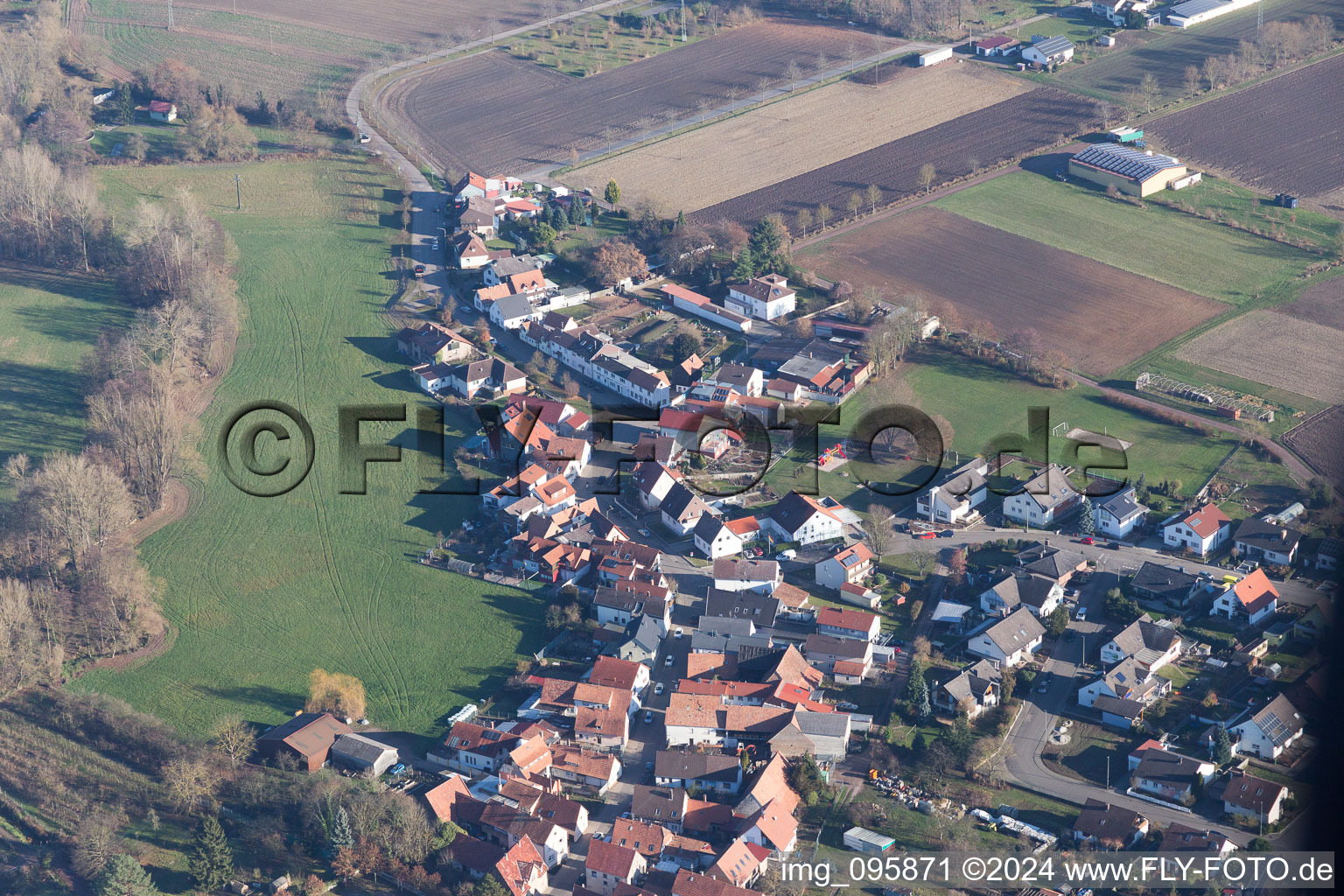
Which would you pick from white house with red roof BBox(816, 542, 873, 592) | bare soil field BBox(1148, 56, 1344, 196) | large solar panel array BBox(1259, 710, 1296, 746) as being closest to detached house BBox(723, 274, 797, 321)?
white house with red roof BBox(816, 542, 873, 592)

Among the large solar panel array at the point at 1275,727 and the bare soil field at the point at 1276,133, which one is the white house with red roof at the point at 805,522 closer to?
the large solar panel array at the point at 1275,727

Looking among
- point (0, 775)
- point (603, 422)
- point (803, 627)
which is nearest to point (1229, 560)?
point (803, 627)

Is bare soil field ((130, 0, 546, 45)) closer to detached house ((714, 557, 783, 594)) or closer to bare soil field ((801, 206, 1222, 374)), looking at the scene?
bare soil field ((801, 206, 1222, 374))

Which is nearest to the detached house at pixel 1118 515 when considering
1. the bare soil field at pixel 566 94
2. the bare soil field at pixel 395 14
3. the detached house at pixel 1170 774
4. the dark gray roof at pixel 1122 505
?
the dark gray roof at pixel 1122 505

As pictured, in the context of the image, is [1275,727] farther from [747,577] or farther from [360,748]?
[360,748]

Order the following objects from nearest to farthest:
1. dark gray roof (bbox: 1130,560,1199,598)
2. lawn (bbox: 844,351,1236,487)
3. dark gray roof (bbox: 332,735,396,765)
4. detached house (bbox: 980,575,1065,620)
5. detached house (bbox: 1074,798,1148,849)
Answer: detached house (bbox: 1074,798,1148,849) < dark gray roof (bbox: 332,735,396,765) < detached house (bbox: 980,575,1065,620) < dark gray roof (bbox: 1130,560,1199,598) < lawn (bbox: 844,351,1236,487)

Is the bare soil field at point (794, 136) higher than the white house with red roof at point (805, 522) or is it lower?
higher

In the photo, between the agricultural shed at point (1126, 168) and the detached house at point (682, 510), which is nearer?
the detached house at point (682, 510)
